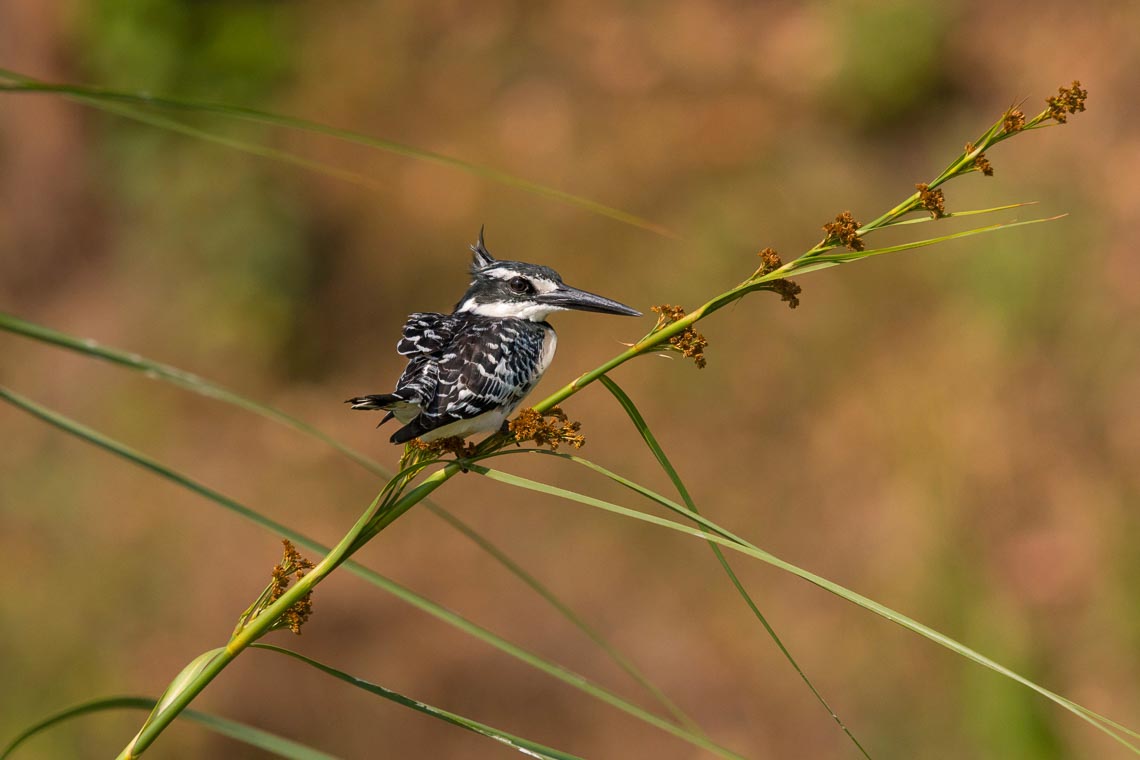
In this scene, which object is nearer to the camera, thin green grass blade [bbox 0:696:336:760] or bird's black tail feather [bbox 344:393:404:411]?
thin green grass blade [bbox 0:696:336:760]

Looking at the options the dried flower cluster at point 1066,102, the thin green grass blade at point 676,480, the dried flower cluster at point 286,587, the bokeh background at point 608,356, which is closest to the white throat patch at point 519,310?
the thin green grass blade at point 676,480

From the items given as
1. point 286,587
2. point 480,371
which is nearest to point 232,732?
point 286,587

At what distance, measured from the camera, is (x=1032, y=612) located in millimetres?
6527

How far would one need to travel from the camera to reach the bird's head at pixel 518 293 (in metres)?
2.30

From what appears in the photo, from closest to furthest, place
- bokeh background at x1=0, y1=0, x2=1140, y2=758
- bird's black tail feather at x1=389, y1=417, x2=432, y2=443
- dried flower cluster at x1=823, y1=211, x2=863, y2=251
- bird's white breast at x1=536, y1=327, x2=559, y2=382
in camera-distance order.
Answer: dried flower cluster at x1=823, y1=211, x2=863, y2=251
bird's black tail feather at x1=389, y1=417, x2=432, y2=443
bird's white breast at x1=536, y1=327, x2=559, y2=382
bokeh background at x1=0, y1=0, x2=1140, y2=758

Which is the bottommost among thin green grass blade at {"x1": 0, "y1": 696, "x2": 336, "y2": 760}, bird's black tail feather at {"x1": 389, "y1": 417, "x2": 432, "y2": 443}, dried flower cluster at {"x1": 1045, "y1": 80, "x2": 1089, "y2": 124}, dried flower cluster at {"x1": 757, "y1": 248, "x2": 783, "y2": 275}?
thin green grass blade at {"x1": 0, "y1": 696, "x2": 336, "y2": 760}

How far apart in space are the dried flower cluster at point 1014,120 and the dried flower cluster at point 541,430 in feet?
1.80

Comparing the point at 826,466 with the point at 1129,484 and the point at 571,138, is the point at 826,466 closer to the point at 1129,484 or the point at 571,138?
the point at 1129,484

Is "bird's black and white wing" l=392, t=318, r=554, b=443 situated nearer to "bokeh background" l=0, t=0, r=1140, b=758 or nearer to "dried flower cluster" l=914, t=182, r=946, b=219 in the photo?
"dried flower cluster" l=914, t=182, r=946, b=219

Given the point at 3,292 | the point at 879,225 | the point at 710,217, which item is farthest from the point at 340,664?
the point at 879,225

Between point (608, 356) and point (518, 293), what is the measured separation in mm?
5509

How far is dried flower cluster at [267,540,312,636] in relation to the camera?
120 centimetres

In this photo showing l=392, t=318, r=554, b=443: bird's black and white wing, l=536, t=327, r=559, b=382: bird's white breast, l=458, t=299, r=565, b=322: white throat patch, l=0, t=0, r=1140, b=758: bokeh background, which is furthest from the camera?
l=0, t=0, r=1140, b=758: bokeh background

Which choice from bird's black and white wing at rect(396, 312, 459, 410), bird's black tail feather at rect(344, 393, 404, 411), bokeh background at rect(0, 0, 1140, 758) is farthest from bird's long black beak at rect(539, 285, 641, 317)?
bokeh background at rect(0, 0, 1140, 758)
